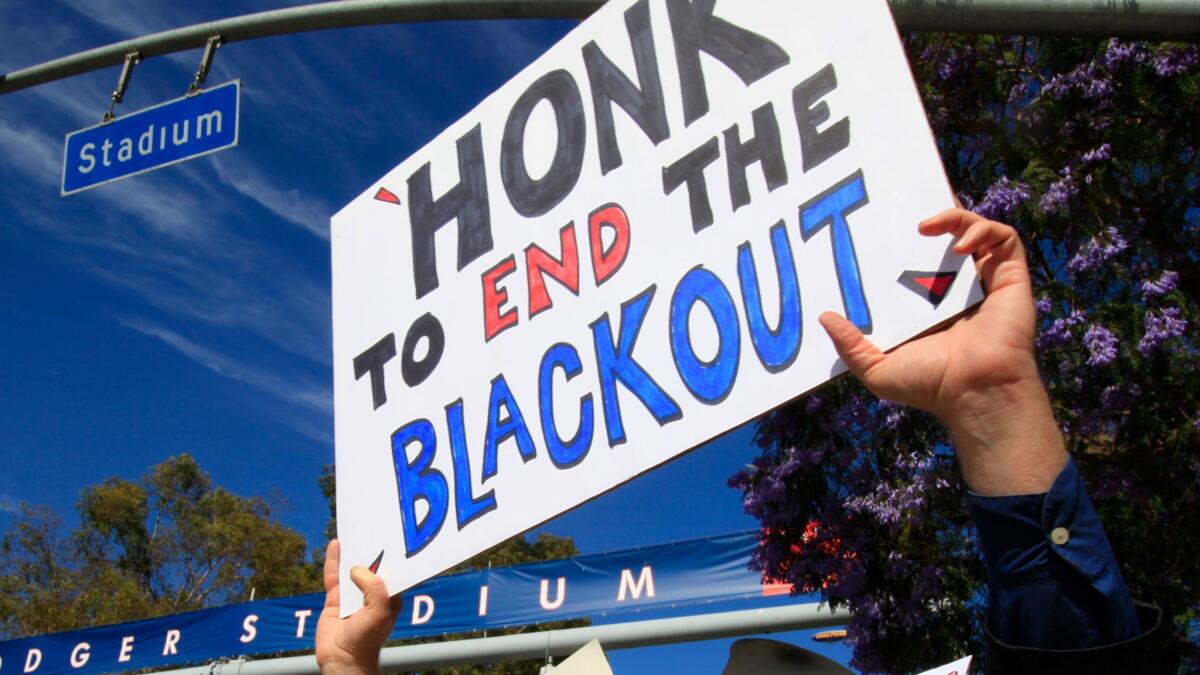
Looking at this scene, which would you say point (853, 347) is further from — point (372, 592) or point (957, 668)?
point (957, 668)

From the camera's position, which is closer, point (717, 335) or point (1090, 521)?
point (1090, 521)

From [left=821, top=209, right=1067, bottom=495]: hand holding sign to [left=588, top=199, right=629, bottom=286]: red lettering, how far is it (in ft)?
2.11

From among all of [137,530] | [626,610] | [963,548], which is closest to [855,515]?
[963,548]

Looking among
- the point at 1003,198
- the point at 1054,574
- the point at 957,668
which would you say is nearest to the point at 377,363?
the point at 1054,574

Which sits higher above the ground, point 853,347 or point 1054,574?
point 853,347

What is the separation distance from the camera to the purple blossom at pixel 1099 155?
6.19 meters

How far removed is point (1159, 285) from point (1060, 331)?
513 millimetres

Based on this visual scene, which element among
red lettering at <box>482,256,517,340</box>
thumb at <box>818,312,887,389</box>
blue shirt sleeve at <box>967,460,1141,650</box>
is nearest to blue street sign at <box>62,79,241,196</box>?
red lettering at <box>482,256,517,340</box>

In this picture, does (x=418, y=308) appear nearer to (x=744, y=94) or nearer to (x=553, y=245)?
(x=553, y=245)

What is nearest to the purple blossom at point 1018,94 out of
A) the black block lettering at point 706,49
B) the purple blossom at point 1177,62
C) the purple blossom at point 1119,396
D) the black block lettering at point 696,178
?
the purple blossom at point 1177,62

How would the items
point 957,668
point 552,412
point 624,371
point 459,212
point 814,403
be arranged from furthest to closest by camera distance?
point 814,403 < point 957,668 < point 459,212 < point 552,412 < point 624,371

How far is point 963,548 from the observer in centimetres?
630

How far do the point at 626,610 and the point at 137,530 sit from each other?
2387 centimetres

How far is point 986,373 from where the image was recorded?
77.3 inches
